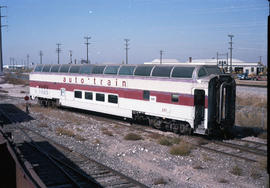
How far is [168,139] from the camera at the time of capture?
15398 mm

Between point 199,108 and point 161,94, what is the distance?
7.72 feet

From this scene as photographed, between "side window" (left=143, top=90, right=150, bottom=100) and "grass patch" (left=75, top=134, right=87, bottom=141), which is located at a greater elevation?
"side window" (left=143, top=90, right=150, bottom=100)

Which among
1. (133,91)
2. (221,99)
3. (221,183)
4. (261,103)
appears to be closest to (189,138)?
(221,99)

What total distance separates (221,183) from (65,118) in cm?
1437

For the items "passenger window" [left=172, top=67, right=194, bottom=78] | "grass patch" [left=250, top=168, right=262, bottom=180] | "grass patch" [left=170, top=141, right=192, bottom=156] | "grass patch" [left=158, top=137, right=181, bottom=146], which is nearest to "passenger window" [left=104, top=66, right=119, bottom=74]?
"passenger window" [left=172, top=67, right=194, bottom=78]

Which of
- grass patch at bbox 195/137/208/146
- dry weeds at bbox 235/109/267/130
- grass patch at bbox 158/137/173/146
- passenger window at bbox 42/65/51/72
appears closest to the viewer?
grass patch at bbox 158/137/173/146

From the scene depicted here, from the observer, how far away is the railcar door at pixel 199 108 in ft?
50.8

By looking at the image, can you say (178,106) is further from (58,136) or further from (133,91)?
(58,136)

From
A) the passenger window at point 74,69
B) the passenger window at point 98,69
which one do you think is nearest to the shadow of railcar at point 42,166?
the passenger window at point 98,69

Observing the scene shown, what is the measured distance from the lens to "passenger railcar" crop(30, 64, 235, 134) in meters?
15.2

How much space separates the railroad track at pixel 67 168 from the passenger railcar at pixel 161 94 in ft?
19.5

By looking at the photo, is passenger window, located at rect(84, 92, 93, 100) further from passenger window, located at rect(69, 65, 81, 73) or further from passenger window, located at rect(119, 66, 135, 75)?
passenger window, located at rect(119, 66, 135, 75)

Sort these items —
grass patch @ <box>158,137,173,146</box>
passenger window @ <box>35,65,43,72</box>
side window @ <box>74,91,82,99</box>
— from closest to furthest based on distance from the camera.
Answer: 1. grass patch @ <box>158,137,173,146</box>
2. side window @ <box>74,91,82,99</box>
3. passenger window @ <box>35,65,43,72</box>

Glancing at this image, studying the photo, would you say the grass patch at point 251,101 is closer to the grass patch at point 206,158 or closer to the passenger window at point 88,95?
the passenger window at point 88,95
